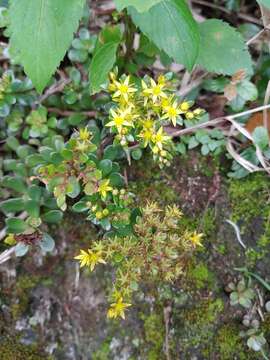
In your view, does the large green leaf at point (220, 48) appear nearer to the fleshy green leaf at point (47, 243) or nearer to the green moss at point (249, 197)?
the green moss at point (249, 197)

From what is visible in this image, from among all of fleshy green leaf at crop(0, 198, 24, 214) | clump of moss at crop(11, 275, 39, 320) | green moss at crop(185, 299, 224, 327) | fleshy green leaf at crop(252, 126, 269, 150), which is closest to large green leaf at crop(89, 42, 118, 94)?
fleshy green leaf at crop(0, 198, 24, 214)

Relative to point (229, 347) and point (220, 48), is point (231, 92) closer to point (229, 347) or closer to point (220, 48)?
point (220, 48)

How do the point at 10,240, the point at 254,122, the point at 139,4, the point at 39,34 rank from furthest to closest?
the point at 254,122, the point at 10,240, the point at 39,34, the point at 139,4

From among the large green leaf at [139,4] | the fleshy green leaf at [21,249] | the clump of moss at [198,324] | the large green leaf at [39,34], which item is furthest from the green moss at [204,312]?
the large green leaf at [139,4]

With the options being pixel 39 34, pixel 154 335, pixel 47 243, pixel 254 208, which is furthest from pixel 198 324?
pixel 39 34

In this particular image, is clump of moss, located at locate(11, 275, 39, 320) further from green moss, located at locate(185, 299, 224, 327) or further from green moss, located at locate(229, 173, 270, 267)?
green moss, located at locate(229, 173, 270, 267)

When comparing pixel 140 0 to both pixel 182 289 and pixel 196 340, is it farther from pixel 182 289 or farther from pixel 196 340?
pixel 196 340

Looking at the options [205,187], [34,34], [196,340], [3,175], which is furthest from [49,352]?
[34,34]
